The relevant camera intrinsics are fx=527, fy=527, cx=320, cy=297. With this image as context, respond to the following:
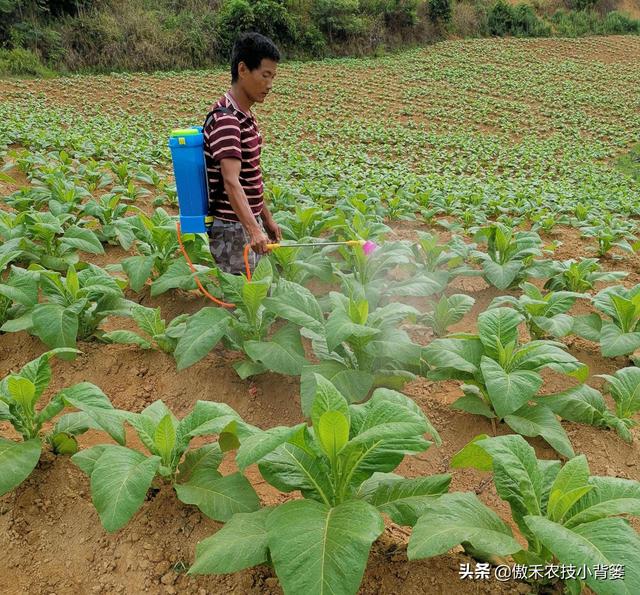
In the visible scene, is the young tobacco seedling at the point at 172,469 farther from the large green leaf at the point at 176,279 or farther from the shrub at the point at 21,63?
the shrub at the point at 21,63

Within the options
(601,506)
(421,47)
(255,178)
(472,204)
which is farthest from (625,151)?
(421,47)

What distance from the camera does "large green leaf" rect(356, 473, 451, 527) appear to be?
1.65 meters

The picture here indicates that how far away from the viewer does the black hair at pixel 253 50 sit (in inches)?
118

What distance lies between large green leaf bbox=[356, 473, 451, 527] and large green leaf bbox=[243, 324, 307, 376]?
851 mm

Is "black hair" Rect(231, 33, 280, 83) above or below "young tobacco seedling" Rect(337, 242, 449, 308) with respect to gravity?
above

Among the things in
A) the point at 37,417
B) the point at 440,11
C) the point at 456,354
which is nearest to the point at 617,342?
the point at 456,354

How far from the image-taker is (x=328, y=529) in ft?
4.76

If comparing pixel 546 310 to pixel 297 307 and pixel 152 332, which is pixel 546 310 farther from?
pixel 152 332

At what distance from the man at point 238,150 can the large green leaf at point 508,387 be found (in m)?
1.46

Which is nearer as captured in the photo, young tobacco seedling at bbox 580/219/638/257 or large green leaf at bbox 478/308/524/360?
large green leaf at bbox 478/308/524/360

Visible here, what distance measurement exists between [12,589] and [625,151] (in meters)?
18.1

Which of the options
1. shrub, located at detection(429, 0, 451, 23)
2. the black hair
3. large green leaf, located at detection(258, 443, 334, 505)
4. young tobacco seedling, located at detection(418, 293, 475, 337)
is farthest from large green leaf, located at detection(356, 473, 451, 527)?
shrub, located at detection(429, 0, 451, 23)

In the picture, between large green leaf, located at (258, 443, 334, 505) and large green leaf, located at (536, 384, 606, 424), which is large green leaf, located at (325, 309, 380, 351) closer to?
large green leaf, located at (258, 443, 334, 505)

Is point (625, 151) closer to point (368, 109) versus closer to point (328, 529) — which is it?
point (368, 109)
